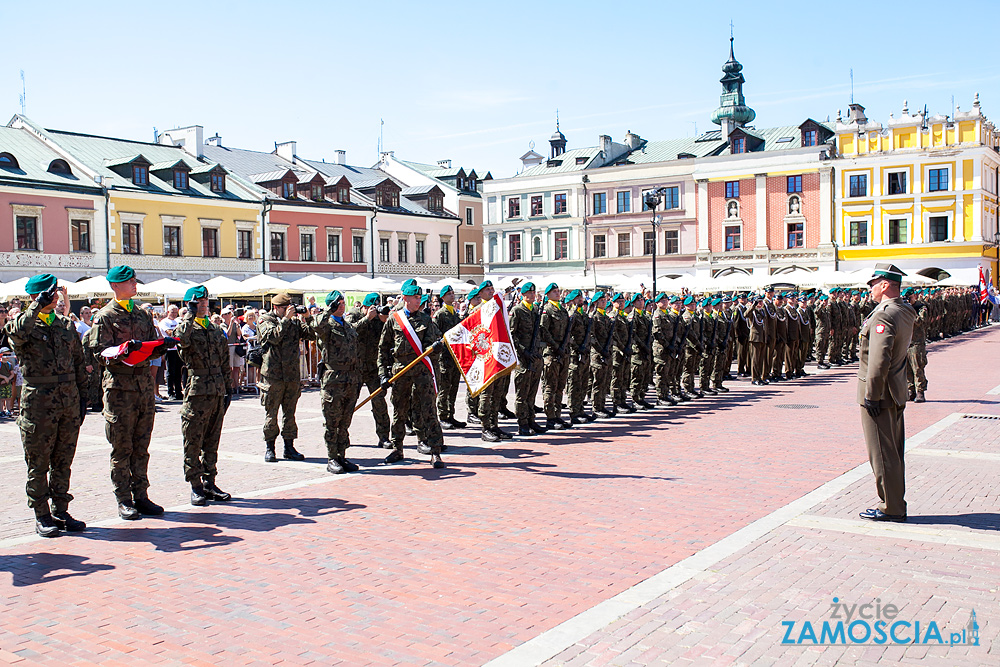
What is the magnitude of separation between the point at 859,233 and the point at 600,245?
17.0 m

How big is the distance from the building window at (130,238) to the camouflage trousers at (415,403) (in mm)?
35351

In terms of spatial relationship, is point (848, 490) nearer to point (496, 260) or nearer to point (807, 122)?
point (807, 122)

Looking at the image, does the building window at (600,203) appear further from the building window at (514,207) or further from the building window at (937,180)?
the building window at (937,180)

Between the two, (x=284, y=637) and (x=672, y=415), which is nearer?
(x=284, y=637)

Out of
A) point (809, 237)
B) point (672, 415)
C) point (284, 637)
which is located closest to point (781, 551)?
point (284, 637)

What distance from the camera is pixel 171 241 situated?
44.5m

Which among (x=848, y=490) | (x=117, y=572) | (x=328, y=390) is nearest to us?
(x=117, y=572)

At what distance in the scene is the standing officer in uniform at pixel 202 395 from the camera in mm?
8656

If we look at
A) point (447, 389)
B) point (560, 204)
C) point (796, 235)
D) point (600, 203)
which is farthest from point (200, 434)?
point (560, 204)

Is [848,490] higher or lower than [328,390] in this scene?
lower

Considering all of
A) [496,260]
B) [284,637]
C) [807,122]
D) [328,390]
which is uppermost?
[807,122]

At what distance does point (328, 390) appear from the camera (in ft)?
33.8

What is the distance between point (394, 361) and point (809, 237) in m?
52.8

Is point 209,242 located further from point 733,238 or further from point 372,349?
point 372,349
